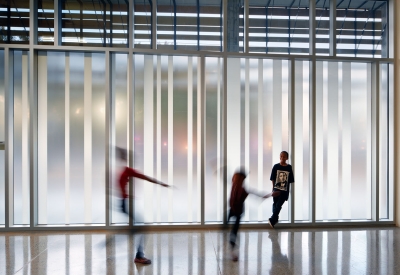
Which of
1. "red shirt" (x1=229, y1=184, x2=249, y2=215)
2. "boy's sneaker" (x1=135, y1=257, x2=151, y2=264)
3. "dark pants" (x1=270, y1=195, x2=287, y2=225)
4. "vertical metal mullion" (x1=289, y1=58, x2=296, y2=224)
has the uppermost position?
"vertical metal mullion" (x1=289, y1=58, x2=296, y2=224)

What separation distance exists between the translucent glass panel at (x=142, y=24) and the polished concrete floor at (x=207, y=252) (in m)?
4.04

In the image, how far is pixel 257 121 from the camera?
6.53 meters

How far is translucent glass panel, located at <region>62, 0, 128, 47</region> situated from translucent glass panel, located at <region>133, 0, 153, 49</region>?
8.5 inches

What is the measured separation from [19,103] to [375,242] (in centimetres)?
761

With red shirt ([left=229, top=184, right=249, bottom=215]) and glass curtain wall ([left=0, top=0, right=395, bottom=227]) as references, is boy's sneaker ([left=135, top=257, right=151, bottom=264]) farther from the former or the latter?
glass curtain wall ([left=0, top=0, right=395, bottom=227])

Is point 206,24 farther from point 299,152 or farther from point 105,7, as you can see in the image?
point 299,152

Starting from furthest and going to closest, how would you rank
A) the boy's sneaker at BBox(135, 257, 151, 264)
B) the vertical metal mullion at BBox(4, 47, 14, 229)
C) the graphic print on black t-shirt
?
1. the graphic print on black t-shirt
2. the vertical metal mullion at BBox(4, 47, 14, 229)
3. the boy's sneaker at BBox(135, 257, 151, 264)

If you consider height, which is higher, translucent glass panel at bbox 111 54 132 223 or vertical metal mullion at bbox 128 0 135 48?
vertical metal mullion at bbox 128 0 135 48

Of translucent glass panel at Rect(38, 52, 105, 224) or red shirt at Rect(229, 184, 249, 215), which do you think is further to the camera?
translucent glass panel at Rect(38, 52, 105, 224)

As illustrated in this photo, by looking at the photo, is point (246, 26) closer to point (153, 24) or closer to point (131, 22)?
point (153, 24)

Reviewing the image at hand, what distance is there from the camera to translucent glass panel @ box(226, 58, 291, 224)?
6488mm

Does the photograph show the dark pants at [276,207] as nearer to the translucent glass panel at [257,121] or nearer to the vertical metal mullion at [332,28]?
the translucent glass panel at [257,121]

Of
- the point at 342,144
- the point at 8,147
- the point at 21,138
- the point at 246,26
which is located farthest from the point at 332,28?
the point at 8,147

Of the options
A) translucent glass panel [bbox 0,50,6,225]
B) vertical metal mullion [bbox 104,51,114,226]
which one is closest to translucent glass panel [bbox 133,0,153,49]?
vertical metal mullion [bbox 104,51,114,226]
